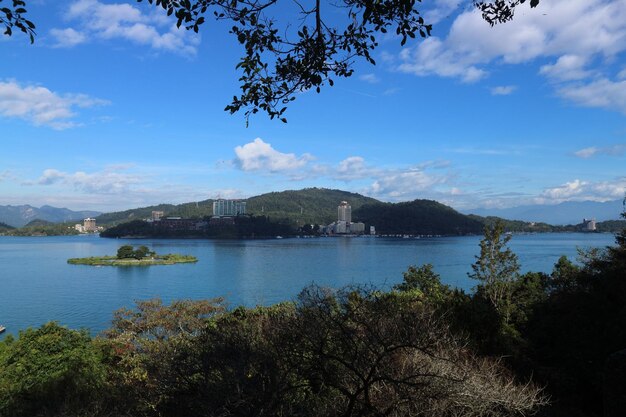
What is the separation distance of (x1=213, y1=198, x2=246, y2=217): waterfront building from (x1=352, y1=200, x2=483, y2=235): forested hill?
35.0 metres

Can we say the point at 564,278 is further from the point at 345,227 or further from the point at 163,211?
the point at 163,211

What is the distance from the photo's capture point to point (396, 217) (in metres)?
105

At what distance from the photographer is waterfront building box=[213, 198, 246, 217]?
12594cm

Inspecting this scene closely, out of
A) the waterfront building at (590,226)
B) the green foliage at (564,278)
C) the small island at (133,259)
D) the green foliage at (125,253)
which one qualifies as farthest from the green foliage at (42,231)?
the waterfront building at (590,226)

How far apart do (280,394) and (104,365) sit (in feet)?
30.0

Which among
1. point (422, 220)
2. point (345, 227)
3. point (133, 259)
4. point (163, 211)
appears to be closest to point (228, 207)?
point (163, 211)

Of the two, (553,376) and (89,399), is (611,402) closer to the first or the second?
(89,399)

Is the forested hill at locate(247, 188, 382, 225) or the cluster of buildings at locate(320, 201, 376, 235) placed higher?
the forested hill at locate(247, 188, 382, 225)

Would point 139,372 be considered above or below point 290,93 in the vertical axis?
below

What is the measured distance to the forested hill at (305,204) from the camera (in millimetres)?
121750

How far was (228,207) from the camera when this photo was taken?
12756cm

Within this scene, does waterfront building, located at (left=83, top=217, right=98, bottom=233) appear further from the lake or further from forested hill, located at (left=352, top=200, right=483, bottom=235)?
forested hill, located at (left=352, top=200, right=483, bottom=235)

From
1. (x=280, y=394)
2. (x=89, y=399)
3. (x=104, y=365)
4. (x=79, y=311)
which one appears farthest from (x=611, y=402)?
(x=79, y=311)

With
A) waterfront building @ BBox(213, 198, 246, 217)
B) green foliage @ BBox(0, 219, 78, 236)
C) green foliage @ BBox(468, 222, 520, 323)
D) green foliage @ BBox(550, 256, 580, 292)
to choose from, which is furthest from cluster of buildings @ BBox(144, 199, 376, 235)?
green foliage @ BBox(550, 256, 580, 292)
